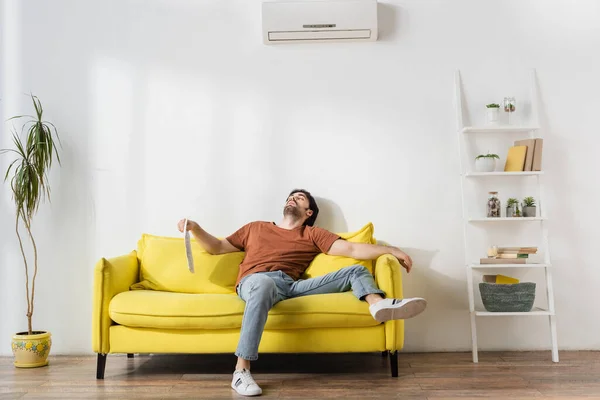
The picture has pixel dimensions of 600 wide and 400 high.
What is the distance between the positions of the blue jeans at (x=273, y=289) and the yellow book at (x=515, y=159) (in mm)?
1264

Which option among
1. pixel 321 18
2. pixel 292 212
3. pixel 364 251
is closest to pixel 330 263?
pixel 364 251

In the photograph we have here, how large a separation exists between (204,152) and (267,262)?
0.99 metres

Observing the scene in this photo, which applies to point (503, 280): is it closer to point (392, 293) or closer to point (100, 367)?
point (392, 293)

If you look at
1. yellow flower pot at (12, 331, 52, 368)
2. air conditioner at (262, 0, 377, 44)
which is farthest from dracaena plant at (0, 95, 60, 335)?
air conditioner at (262, 0, 377, 44)

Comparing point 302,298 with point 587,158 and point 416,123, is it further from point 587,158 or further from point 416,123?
point 587,158

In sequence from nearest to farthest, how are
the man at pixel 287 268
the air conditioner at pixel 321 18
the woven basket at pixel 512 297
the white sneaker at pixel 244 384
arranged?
the white sneaker at pixel 244 384 < the man at pixel 287 268 < the woven basket at pixel 512 297 < the air conditioner at pixel 321 18

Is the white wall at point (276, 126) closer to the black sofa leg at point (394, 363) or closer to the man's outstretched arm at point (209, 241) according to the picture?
the man's outstretched arm at point (209, 241)

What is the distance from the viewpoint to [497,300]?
3873 mm

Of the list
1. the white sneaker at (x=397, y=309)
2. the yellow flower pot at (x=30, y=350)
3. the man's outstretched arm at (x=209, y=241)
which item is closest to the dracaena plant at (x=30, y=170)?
the yellow flower pot at (x=30, y=350)

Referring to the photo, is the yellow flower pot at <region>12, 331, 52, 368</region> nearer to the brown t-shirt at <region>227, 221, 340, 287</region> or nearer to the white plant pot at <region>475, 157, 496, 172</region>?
the brown t-shirt at <region>227, 221, 340, 287</region>

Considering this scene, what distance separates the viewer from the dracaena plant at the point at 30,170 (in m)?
3.94

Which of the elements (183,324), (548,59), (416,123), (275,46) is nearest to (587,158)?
(548,59)

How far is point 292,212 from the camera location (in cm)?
392

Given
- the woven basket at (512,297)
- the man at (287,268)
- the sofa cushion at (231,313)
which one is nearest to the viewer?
the man at (287,268)
